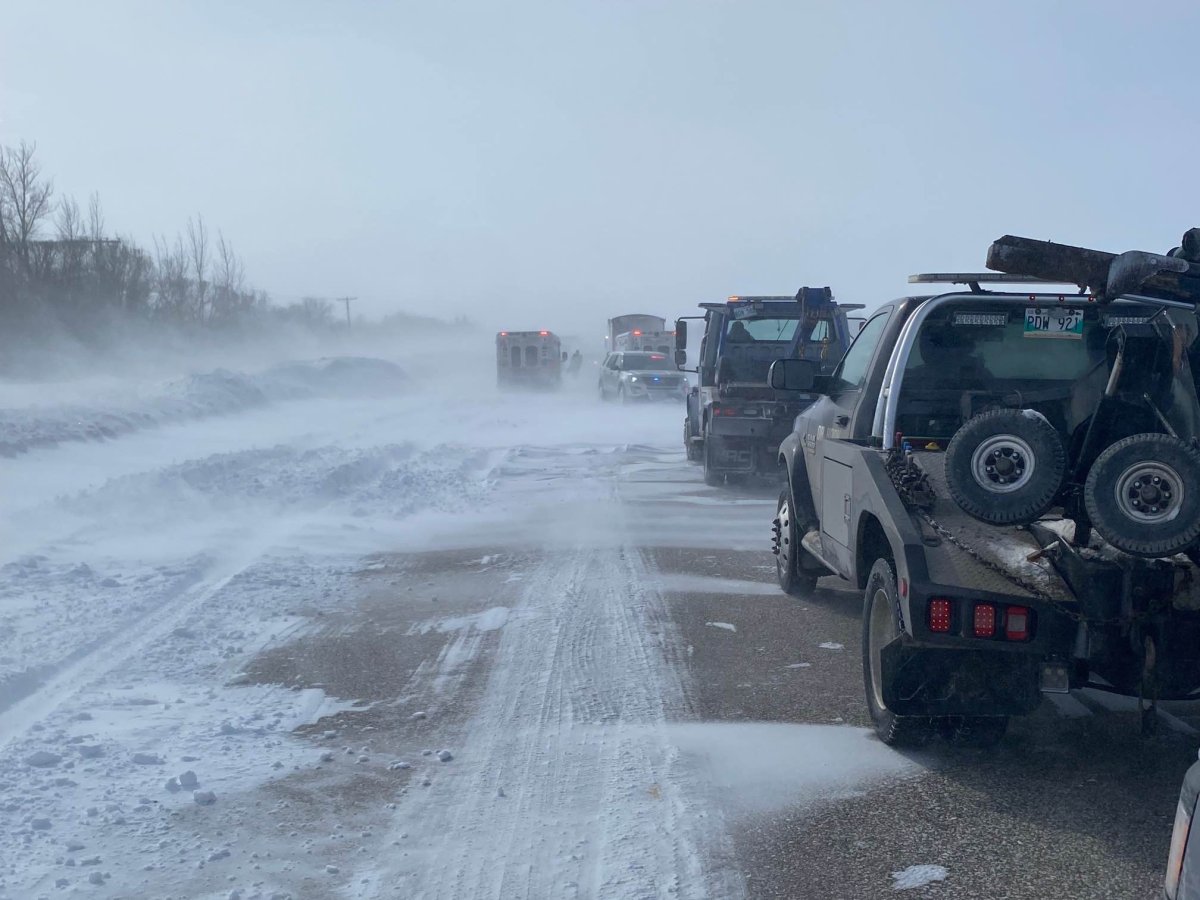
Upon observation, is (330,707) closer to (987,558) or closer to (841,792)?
(841,792)

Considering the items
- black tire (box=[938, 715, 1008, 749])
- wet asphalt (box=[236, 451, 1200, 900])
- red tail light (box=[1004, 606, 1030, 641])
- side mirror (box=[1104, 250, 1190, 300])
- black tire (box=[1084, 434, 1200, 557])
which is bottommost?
wet asphalt (box=[236, 451, 1200, 900])

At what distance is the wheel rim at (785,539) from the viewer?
8.15 metres

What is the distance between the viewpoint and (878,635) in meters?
5.29

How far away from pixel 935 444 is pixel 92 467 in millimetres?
13833

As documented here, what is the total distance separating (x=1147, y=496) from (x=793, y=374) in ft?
10.5

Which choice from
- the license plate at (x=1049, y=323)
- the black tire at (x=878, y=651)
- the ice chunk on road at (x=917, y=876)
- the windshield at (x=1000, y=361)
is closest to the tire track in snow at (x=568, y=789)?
the ice chunk on road at (x=917, y=876)

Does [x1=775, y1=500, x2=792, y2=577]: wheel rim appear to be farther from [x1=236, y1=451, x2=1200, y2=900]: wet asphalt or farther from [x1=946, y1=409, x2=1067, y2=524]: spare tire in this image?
[x1=946, y1=409, x2=1067, y2=524]: spare tire

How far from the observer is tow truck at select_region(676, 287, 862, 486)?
14.5 meters

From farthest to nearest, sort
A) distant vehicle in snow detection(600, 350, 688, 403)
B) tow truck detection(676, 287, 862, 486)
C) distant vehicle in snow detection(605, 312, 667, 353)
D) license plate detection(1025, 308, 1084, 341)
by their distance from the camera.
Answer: distant vehicle in snow detection(605, 312, 667, 353), distant vehicle in snow detection(600, 350, 688, 403), tow truck detection(676, 287, 862, 486), license plate detection(1025, 308, 1084, 341)

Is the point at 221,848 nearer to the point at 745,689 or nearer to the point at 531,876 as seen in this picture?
the point at 531,876

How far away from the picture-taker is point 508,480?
16328 millimetres

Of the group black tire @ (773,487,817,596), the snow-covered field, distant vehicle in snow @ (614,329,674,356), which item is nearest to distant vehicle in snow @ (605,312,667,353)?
distant vehicle in snow @ (614,329,674,356)

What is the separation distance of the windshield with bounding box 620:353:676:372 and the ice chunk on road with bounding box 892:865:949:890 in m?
28.7

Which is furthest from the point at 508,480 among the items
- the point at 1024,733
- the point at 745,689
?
the point at 1024,733
